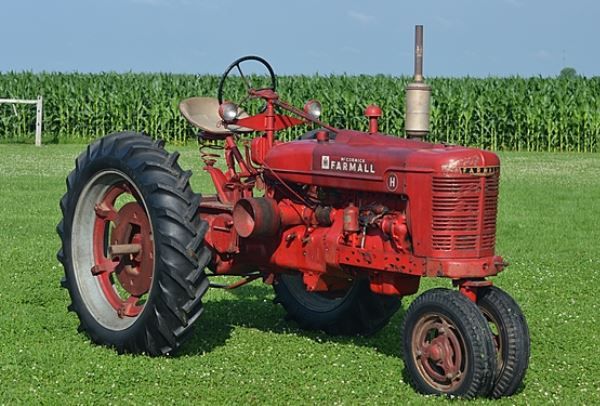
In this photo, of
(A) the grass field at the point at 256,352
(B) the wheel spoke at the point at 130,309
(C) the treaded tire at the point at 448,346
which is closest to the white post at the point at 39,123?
(A) the grass field at the point at 256,352

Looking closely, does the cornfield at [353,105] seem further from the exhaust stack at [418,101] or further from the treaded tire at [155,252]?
the treaded tire at [155,252]

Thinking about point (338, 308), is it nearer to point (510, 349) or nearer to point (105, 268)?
point (105, 268)

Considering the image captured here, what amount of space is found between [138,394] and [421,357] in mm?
1665

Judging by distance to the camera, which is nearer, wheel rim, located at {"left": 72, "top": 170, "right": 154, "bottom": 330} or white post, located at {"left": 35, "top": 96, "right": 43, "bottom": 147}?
wheel rim, located at {"left": 72, "top": 170, "right": 154, "bottom": 330}

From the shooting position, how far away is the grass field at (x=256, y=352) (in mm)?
6430

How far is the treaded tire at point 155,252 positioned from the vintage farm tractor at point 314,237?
10mm

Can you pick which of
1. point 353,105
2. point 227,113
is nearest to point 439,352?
point 227,113

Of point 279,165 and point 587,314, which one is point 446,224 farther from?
point 587,314

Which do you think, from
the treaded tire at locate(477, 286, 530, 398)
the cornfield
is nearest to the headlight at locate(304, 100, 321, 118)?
the treaded tire at locate(477, 286, 530, 398)

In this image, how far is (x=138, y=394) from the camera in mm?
6352

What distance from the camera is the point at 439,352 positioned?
20.7 ft

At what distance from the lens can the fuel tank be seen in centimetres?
644

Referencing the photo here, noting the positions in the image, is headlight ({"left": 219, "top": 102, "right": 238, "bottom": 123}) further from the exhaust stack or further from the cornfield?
the cornfield

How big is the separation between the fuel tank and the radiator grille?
0.20 ft
